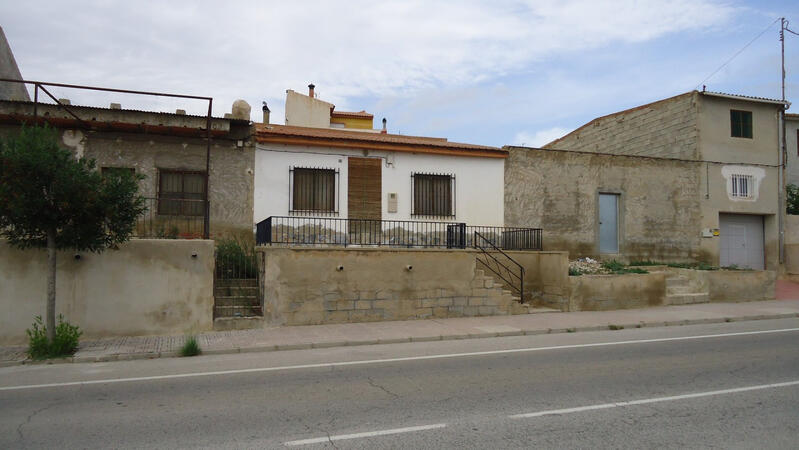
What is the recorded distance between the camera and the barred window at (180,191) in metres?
14.7

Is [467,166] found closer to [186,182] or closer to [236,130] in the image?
[236,130]

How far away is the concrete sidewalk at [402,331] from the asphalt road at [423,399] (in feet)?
1.99

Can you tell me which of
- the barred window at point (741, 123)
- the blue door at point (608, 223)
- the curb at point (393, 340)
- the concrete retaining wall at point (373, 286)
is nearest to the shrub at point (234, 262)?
the concrete retaining wall at point (373, 286)

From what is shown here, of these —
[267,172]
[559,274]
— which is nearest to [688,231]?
[559,274]

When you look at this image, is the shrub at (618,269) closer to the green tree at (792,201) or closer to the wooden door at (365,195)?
the wooden door at (365,195)

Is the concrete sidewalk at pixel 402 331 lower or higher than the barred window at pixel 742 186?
lower

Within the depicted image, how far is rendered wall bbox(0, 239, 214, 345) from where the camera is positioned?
423 inches

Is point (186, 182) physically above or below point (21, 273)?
above

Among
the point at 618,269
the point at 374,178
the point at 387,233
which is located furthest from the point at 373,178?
the point at 618,269

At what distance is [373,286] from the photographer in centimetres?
1334

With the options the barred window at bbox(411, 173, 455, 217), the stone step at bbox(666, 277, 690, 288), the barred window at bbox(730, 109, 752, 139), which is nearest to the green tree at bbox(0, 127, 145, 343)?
the barred window at bbox(411, 173, 455, 217)

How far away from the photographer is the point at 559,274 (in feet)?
50.1

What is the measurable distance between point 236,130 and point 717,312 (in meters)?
14.4

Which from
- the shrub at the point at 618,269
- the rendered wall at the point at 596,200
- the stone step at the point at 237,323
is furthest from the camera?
the rendered wall at the point at 596,200
